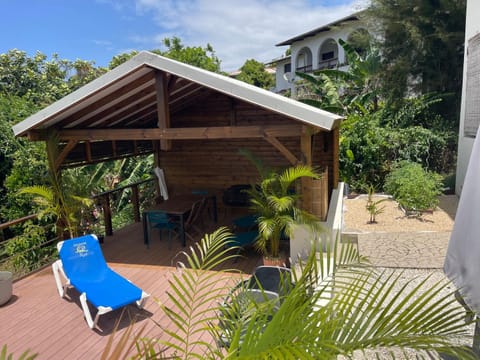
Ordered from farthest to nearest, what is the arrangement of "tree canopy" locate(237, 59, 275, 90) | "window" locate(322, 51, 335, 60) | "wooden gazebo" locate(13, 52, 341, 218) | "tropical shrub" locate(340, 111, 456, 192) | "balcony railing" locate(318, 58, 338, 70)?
"tree canopy" locate(237, 59, 275, 90)
"window" locate(322, 51, 335, 60)
"balcony railing" locate(318, 58, 338, 70)
"tropical shrub" locate(340, 111, 456, 192)
"wooden gazebo" locate(13, 52, 341, 218)

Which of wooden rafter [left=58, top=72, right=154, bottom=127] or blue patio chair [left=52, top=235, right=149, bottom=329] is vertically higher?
wooden rafter [left=58, top=72, right=154, bottom=127]

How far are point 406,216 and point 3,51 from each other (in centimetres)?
2186

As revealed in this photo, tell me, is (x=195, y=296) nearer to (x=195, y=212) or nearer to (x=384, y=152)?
(x=195, y=212)

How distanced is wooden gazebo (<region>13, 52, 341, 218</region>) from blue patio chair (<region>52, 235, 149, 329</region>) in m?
2.22

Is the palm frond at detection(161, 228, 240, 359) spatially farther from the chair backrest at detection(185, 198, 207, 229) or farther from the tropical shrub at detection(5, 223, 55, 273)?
the tropical shrub at detection(5, 223, 55, 273)

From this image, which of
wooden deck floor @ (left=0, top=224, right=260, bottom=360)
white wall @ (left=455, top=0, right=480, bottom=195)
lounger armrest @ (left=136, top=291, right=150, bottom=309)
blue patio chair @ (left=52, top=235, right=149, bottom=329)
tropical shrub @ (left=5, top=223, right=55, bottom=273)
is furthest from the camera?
tropical shrub @ (left=5, top=223, right=55, bottom=273)

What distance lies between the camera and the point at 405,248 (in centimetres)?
638

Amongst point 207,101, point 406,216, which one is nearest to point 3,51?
point 207,101

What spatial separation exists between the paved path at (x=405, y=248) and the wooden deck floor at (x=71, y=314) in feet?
7.24

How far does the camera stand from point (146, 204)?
45.9 ft

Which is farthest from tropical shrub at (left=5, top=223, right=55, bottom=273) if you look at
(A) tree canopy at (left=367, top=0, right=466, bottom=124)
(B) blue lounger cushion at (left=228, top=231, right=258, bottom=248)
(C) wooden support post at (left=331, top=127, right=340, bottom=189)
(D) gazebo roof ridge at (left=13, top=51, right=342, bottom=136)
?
(A) tree canopy at (left=367, top=0, right=466, bottom=124)

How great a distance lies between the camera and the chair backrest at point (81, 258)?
5469 mm

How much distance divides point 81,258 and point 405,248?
5681 mm

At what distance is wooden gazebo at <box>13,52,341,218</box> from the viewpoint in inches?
225
